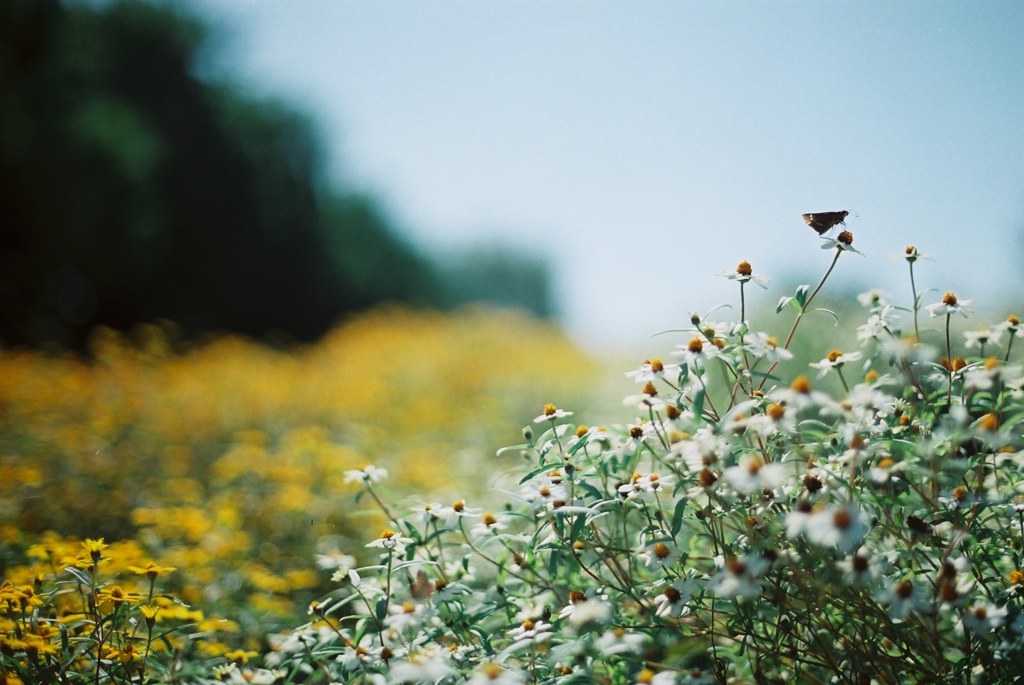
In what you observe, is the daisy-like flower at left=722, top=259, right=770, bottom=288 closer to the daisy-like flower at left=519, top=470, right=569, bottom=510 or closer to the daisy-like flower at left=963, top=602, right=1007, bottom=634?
the daisy-like flower at left=519, top=470, right=569, bottom=510

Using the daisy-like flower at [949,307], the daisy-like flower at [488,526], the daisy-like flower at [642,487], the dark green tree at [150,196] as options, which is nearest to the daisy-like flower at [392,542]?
the daisy-like flower at [488,526]

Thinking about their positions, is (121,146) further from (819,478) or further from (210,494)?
(819,478)

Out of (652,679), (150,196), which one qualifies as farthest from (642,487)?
(150,196)

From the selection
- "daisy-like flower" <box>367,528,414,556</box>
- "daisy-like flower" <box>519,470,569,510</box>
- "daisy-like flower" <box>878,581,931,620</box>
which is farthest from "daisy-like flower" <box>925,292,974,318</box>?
"daisy-like flower" <box>367,528,414,556</box>

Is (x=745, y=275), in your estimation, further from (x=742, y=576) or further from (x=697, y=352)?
(x=742, y=576)

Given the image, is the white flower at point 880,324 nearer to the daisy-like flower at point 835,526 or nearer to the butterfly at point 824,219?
the butterfly at point 824,219
